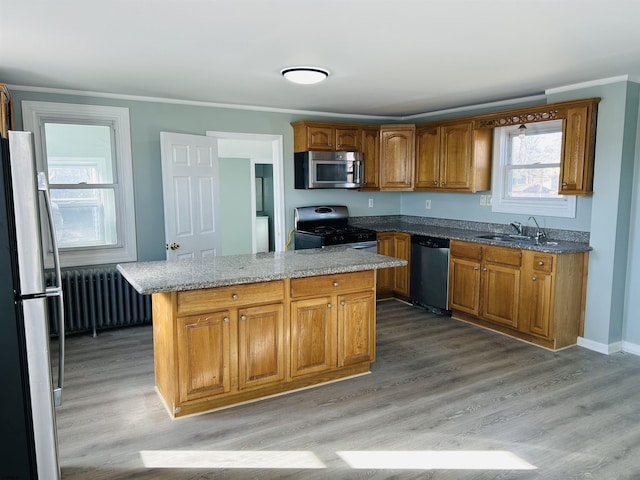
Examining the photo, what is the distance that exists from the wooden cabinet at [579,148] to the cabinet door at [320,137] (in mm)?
2502

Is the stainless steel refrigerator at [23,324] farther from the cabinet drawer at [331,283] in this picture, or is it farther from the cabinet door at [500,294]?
the cabinet door at [500,294]

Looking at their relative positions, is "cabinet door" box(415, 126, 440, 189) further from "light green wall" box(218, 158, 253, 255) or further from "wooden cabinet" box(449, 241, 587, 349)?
"light green wall" box(218, 158, 253, 255)

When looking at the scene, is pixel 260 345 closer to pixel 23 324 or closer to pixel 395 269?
pixel 23 324

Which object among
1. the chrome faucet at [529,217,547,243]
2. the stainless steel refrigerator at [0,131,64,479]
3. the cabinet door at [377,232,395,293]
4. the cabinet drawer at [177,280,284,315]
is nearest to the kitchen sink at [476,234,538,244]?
the chrome faucet at [529,217,547,243]

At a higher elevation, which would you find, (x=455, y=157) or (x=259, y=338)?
(x=455, y=157)

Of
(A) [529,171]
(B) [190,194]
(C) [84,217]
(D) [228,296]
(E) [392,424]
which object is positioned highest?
(A) [529,171]

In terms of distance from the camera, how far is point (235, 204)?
25.4 ft

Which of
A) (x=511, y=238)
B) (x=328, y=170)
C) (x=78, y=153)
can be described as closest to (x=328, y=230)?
(x=328, y=170)

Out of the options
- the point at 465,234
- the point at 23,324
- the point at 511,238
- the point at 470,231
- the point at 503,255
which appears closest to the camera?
Answer: the point at 23,324

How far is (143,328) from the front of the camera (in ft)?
15.4

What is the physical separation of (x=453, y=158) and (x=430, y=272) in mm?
1321

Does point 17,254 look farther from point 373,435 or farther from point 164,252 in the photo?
point 164,252

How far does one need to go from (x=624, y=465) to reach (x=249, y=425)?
206cm

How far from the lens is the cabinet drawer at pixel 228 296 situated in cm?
279
